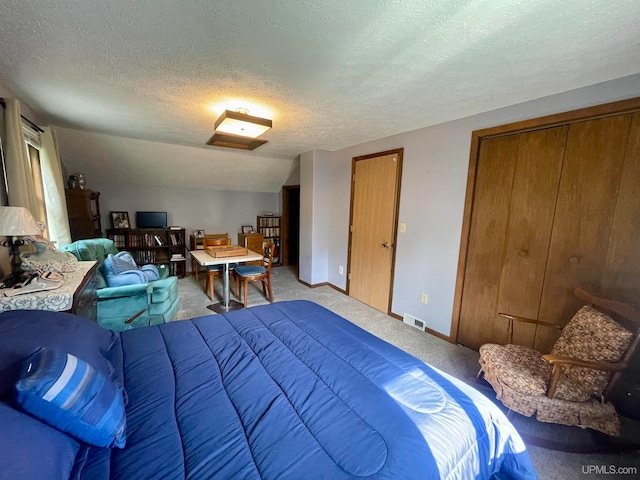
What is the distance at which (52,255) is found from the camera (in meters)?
1.82

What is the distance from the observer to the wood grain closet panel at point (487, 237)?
2268 millimetres

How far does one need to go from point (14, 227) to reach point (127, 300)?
111cm

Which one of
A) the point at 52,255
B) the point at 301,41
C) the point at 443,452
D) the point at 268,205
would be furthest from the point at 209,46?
the point at 268,205

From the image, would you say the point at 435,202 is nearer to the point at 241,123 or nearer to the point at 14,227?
the point at 241,123

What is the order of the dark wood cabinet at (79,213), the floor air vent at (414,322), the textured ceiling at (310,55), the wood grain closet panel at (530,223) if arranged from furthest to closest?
the dark wood cabinet at (79,213) → the floor air vent at (414,322) → the wood grain closet panel at (530,223) → the textured ceiling at (310,55)

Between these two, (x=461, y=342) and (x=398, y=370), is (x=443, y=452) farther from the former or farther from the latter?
(x=461, y=342)

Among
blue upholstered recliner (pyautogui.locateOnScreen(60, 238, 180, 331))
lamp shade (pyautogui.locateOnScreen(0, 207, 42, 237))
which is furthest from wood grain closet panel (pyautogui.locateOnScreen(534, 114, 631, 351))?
lamp shade (pyautogui.locateOnScreen(0, 207, 42, 237))

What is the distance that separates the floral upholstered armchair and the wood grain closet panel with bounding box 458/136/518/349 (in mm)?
694

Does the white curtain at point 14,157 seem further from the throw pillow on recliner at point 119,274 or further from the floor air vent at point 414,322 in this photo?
the floor air vent at point 414,322

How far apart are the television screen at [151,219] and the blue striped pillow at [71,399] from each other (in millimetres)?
4249

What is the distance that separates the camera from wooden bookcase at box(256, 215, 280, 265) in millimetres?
5676

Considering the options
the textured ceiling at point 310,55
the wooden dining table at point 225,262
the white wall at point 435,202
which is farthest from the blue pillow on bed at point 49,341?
the white wall at point 435,202

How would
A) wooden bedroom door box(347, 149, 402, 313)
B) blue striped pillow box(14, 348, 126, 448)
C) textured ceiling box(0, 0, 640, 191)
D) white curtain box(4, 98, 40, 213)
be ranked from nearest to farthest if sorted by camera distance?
blue striped pillow box(14, 348, 126, 448)
textured ceiling box(0, 0, 640, 191)
white curtain box(4, 98, 40, 213)
wooden bedroom door box(347, 149, 402, 313)

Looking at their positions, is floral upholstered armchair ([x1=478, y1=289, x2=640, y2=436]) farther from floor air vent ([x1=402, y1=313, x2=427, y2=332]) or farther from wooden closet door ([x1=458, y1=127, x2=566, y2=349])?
floor air vent ([x1=402, y1=313, x2=427, y2=332])
